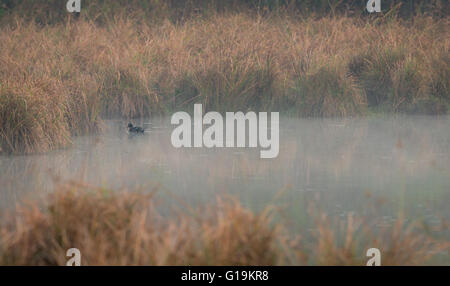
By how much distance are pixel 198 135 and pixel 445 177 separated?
3036 mm

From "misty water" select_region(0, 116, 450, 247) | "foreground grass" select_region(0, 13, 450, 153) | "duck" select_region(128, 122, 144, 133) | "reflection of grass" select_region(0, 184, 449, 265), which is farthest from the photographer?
"foreground grass" select_region(0, 13, 450, 153)

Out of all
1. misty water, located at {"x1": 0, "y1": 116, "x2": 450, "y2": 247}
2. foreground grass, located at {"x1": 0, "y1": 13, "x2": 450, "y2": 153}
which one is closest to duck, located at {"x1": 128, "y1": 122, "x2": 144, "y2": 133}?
misty water, located at {"x1": 0, "y1": 116, "x2": 450, "y2": 247}

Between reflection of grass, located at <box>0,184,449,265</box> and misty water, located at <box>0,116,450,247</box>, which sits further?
misty water, located at <box>0,116,450,247</box>

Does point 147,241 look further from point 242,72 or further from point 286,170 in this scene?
point 242,72

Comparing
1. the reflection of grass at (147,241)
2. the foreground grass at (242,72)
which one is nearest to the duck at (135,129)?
the foreground grass at (242,72)

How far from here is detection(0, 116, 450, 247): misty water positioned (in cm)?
550

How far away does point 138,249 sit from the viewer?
3578 millimetres

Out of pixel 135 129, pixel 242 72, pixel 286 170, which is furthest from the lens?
pixel 242 72

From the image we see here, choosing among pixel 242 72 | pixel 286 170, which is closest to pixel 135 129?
pixel 242 72

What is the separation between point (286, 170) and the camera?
21.9 ft

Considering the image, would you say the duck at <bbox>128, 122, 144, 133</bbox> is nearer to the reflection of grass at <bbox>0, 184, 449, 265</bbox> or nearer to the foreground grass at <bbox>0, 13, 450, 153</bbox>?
the foreground grass at <bbox>0, 13, 450, 153</bbox>

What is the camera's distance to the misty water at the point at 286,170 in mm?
5496

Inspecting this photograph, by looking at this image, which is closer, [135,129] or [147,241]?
[147,241]

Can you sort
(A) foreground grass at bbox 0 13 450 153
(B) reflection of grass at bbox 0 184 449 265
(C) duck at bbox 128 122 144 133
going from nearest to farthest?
(B) reflection of grass at bbox 0 184 449 265 < (C) duck at bbox 128 122 144 133 < (A) foreground grass at bbox 0 13 450 153
